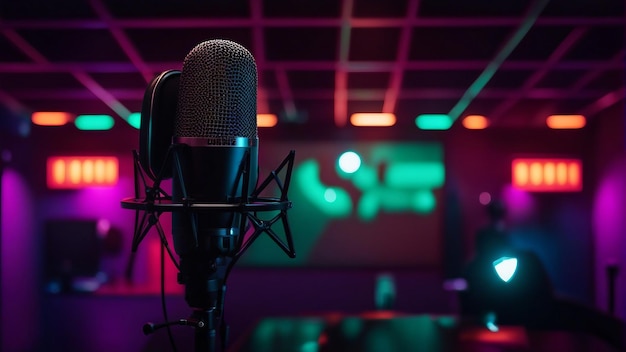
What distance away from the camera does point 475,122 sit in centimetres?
564

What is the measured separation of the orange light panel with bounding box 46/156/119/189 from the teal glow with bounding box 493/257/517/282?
4.93 meters

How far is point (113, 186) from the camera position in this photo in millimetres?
5305

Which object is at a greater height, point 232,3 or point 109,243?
point 232,3

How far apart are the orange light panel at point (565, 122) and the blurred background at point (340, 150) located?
0.01m

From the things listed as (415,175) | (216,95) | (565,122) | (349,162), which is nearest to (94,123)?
(349,162)

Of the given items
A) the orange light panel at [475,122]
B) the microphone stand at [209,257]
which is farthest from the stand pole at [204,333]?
the orange light panel at [475,122]

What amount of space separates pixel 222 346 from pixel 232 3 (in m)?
2.95

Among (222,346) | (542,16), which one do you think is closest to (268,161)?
(542,16)

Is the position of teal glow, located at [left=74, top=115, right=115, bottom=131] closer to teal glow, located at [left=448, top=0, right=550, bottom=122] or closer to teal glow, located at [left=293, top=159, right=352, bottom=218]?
teal glow, located at [left=293, top=159, right=352, bottom=218]

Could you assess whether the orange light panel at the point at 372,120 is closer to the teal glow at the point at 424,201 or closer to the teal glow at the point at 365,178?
the teal glow at the point at 365,178

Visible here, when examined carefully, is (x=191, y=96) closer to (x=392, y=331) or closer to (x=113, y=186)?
(x=392, y=331)

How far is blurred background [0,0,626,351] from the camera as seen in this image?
12.1 ft

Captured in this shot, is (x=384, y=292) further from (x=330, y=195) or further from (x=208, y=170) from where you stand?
(x=208, y=170)

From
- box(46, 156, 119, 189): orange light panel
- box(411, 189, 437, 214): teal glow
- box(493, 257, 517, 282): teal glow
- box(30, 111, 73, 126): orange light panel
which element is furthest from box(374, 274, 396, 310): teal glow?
box(493, 257, 517, 282): teal glow
